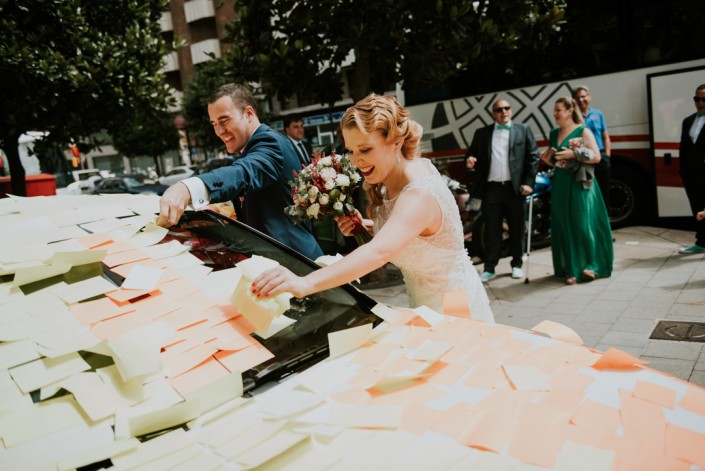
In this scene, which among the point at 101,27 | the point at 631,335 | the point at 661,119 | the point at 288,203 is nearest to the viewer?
the point at 288,203

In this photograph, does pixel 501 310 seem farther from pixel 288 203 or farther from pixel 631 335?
pixel 288 203

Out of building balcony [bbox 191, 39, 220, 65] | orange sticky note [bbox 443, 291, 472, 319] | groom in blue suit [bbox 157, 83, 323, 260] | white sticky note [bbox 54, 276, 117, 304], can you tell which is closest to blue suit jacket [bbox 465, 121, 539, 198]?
groom in blue suit [bbox 157, 83, 323, 260]

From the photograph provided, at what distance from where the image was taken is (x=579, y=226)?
5.76 metres

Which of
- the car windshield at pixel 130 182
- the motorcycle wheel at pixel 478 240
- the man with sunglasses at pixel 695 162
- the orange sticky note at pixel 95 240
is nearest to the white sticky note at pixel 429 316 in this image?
the orange sticky note at pixel 95 240

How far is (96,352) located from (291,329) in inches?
25.2

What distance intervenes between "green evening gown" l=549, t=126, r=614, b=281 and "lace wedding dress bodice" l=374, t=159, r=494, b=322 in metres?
3.47

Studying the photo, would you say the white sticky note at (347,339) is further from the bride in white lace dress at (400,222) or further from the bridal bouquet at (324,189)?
the bridal bouquet at (324,189)

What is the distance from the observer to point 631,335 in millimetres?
4156

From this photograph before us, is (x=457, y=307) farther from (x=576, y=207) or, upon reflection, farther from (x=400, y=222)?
(x=576, y=207)

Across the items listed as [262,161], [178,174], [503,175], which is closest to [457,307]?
[262,161]

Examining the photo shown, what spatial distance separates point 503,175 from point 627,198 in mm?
3067

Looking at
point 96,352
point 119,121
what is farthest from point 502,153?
point 119,121

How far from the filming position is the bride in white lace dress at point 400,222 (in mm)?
1923

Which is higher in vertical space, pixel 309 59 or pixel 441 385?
pixel 309 59
